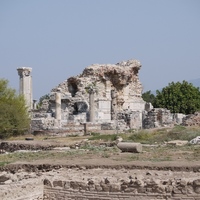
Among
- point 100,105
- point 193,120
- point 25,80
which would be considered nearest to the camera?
point 193,120

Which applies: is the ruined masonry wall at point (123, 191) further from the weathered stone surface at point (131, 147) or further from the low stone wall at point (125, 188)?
the weathered stone surface at point (131, 147)

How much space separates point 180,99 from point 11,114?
27.2 metres

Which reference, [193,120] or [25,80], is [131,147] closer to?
[193,120]

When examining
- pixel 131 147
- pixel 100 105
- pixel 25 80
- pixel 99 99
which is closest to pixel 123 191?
pixel 131 147

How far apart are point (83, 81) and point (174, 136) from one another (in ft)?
74.3

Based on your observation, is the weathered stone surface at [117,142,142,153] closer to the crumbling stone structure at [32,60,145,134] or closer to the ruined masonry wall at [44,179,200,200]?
the ruined masonry wall at [44,179,200,200]

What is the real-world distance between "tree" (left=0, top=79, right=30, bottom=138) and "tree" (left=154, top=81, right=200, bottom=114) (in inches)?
908

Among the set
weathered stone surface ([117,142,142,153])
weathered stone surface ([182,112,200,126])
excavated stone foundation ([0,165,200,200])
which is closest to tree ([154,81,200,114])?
weathered stone surface ([182,112,200,126])

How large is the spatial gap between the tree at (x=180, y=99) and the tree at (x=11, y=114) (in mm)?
23056

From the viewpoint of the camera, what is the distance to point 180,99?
5834 centimetres

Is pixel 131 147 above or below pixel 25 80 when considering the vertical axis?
below

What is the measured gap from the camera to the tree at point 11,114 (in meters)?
34.2

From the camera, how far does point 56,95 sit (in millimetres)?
45062

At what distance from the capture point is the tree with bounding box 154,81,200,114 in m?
57.8
